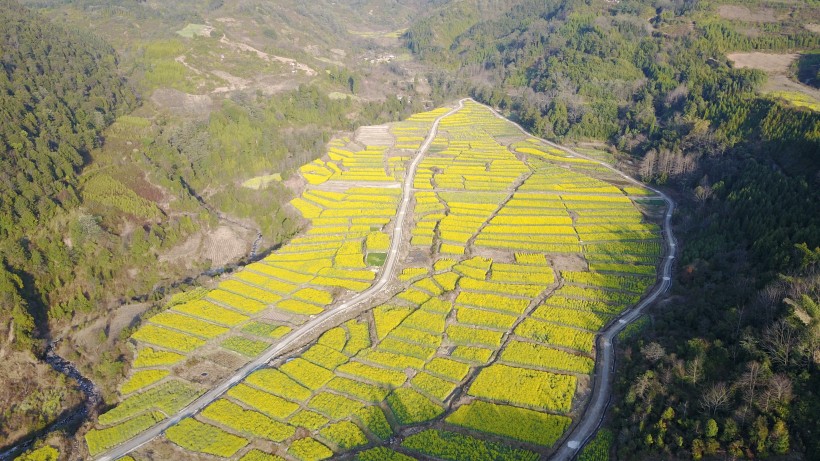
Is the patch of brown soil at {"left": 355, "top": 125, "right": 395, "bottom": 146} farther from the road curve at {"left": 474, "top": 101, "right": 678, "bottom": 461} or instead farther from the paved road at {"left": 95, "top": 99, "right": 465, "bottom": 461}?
the road curve at {"left": 474, "top": 101, "right": 678, "bottom": 461}

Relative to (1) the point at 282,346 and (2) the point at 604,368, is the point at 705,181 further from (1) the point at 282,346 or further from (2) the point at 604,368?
(1) the point at 282,346

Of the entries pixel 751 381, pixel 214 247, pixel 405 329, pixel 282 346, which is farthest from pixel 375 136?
pixel 751 381

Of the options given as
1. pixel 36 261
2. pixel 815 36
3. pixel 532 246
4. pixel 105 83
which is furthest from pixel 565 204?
pixel 105 83

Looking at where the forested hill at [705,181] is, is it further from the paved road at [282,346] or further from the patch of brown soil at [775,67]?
the paved road at [282,346]

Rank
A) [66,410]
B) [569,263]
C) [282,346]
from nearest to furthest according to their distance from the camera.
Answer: [66,410] → [282,346] → [569,263]

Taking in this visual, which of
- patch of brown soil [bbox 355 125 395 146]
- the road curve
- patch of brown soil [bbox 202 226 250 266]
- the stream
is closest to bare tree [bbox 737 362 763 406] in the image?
the road curve
